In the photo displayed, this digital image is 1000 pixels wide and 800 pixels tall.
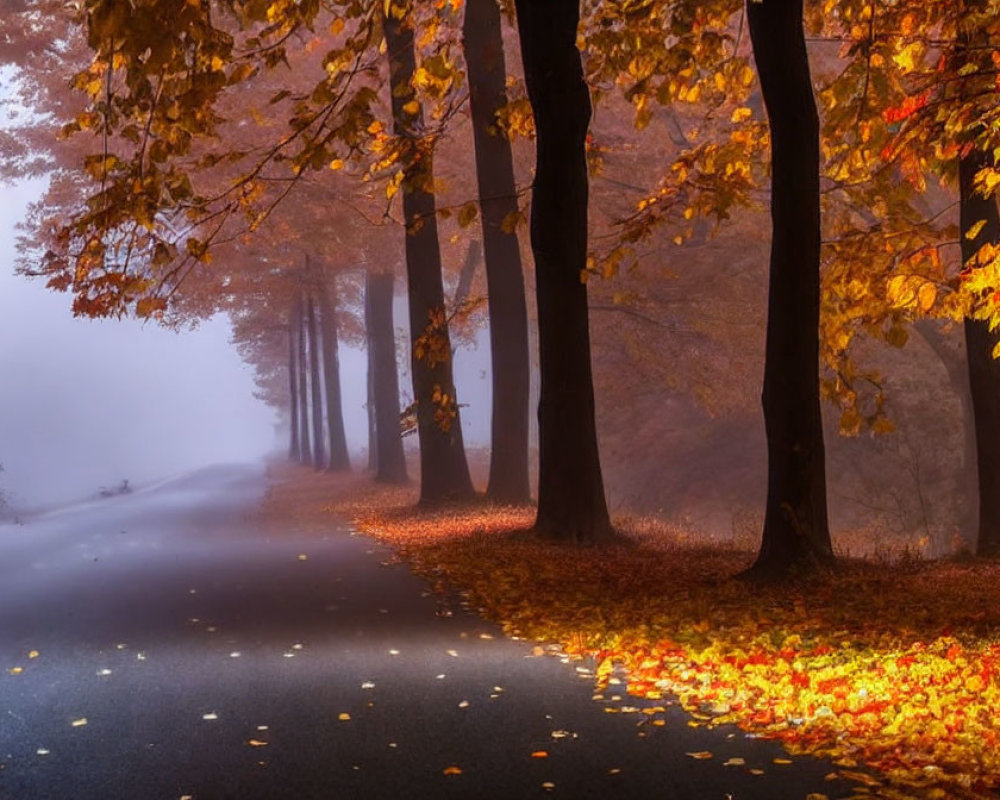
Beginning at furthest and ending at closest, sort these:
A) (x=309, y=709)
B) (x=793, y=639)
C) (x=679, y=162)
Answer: (x=679, y=162)
(x=793, y=639)
(x=309, y=709)

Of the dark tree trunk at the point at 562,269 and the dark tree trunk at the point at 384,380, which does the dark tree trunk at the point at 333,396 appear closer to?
the dark tree trunk at the point at 384,380

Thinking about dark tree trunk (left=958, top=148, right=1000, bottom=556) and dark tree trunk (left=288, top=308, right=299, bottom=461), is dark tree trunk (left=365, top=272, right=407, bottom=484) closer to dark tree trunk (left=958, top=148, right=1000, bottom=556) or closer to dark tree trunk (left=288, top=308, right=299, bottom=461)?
dark tree trunk (left=288, top=308, right=299, bottom=461)

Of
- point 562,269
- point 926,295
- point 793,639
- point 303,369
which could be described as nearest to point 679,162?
point 562,269

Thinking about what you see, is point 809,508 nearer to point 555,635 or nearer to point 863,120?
point 555,635

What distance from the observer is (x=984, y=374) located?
1245 centimetres

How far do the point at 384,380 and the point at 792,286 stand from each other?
22.3 metres

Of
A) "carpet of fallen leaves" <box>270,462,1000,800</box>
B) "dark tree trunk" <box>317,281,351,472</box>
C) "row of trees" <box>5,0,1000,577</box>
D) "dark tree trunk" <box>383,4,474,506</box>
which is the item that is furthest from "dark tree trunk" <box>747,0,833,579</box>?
"dark tree trunk" <box>317,281,351,472</box>

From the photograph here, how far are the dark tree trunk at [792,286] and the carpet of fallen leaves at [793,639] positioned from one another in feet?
2.06

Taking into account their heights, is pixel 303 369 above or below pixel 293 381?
above

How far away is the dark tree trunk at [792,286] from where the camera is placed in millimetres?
10172

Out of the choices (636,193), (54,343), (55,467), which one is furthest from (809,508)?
(54,343)

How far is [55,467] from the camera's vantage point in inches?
3802

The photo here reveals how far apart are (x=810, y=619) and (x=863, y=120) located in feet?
17.3

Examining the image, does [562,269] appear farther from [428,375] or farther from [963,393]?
[963,393]
